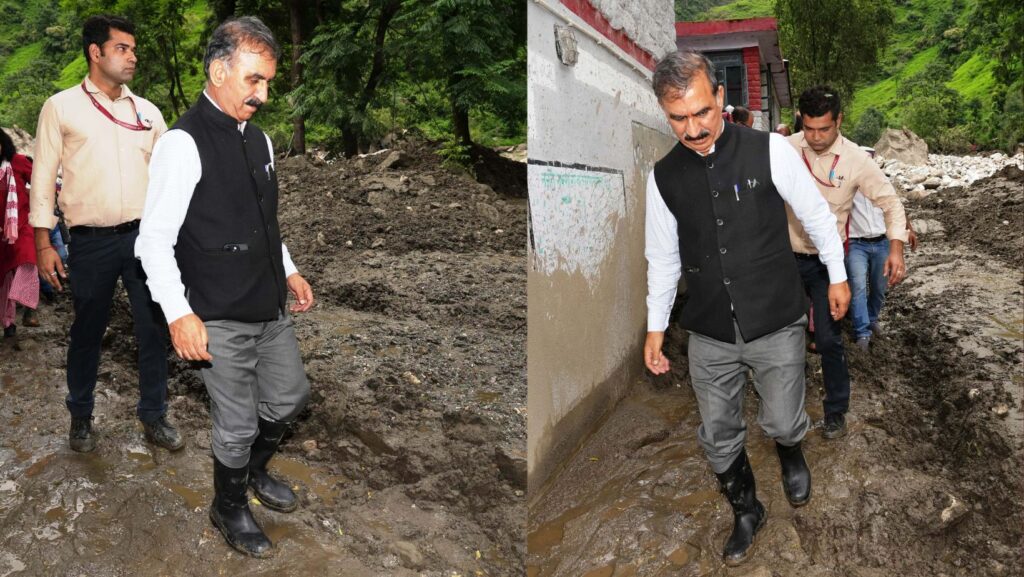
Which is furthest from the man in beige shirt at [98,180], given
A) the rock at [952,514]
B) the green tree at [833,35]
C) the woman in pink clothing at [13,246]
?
the green tree at [833,35]

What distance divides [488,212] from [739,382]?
24.3ft

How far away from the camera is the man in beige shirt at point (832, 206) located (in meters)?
4.10

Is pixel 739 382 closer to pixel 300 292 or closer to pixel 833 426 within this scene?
pixel 833 426

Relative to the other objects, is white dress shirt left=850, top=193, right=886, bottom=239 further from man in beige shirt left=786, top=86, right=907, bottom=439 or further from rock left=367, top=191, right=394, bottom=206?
rock left=367, top=191, right=394, bottom=206

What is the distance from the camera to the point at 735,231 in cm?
297

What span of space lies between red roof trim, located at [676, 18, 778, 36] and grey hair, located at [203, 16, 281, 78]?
1367 cm

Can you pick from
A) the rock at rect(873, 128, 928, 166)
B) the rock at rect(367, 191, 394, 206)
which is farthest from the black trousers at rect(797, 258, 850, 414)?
the rock at rect(873, 128, 928, 166)

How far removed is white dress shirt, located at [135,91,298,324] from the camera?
8.73ft

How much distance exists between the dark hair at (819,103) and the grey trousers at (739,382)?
4.83 feet

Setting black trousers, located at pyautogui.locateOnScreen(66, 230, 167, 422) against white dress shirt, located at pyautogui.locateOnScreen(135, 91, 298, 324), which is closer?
white dress shirt, located at pyautogui.locateOnScreen(135, 91, 298, 324)

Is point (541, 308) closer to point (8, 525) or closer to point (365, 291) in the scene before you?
point (8, 525)

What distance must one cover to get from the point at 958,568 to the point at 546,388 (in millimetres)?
1863

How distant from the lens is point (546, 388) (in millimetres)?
3781

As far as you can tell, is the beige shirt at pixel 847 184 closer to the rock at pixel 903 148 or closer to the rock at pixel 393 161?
the rock at pixel 393 161
